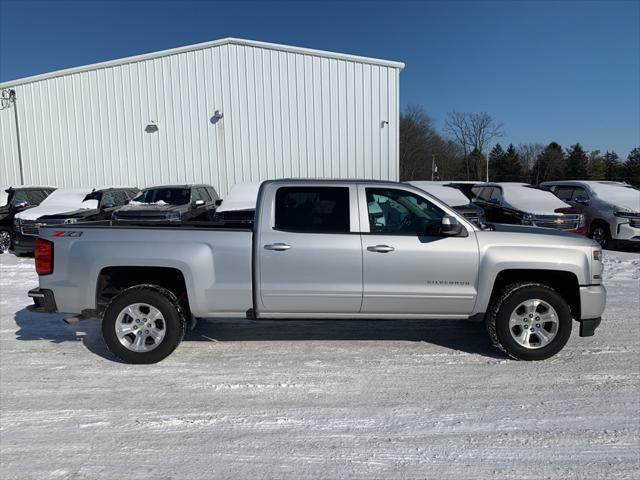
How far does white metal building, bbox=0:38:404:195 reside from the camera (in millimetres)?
17781

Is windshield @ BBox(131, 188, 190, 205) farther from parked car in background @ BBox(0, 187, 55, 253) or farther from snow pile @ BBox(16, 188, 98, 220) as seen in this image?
parked car in background @ BBox(0, 187, 55, 253)

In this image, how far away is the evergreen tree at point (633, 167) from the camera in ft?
156

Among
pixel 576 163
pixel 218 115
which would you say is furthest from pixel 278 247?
pixel 576 163

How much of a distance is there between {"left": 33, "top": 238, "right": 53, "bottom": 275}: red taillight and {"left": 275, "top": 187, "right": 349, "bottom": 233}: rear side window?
2.21 metres

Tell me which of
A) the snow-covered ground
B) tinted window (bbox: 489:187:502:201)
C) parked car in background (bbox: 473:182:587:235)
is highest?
tinted window (bbox: 489:187:502:201)

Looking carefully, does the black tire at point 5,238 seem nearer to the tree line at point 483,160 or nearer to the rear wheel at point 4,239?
the rear wheel at point 4,239

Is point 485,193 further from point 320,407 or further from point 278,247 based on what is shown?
point 320,407

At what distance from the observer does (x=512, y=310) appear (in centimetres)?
467

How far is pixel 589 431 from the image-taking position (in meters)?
3.46

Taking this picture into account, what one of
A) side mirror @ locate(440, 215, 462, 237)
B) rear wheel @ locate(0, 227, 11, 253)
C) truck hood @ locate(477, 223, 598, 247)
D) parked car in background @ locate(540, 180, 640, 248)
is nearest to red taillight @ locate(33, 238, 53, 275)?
side mirror @ locate(440, 215, 462, 237)

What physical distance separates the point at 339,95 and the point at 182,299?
14310 millimetres

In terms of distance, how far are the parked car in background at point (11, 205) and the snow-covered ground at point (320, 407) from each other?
8226 millimetres

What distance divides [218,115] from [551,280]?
14981mm

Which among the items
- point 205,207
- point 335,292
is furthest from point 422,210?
point 205,207
